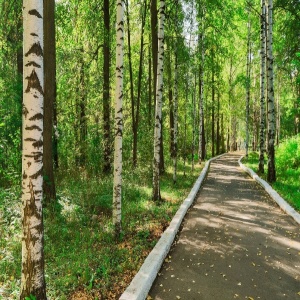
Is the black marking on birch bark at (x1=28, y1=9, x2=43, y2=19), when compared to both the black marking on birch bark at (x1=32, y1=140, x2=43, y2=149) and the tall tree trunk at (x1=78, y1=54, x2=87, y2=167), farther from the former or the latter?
the tall tree trunk at (x1=78, y1=54, x2=87, y2=167)

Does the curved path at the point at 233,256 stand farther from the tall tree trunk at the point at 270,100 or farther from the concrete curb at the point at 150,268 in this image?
the tall tree trunk at the point at 270,100

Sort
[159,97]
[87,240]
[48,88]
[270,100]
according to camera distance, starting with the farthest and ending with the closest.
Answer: [270,100] → [159,97] → [48,88] → [87,240]

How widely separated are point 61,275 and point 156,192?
17.3 ft

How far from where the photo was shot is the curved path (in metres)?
4.65

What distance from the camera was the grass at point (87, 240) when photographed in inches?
177

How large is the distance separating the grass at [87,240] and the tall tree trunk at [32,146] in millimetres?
864

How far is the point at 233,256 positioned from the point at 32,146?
4.48 meters

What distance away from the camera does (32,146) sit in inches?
136

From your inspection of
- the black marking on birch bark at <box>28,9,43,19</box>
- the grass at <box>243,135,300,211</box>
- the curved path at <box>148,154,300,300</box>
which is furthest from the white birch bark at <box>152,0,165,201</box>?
the black marking on birch bark at <box>28,9,43,19</box>

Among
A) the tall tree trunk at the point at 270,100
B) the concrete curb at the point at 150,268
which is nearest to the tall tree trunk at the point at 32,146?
the concrete curb at the point at 150,268

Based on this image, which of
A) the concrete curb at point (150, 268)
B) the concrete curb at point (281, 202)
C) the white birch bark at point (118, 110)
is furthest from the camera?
the concrete curb at point (281, 202)

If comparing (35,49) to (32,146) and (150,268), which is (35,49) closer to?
(32,146)

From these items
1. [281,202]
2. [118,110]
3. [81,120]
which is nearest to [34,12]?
[118,110]

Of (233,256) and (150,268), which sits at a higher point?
(150,268)
